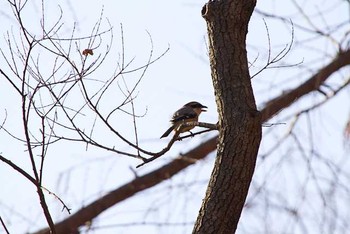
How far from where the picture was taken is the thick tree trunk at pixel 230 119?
4.10 meters

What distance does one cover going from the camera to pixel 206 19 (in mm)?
4453

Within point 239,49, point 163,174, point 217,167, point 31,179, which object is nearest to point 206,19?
point 239,49

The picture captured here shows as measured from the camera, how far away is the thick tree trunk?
4.10m

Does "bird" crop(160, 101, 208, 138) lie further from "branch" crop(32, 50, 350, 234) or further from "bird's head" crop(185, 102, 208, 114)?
"branch" crop(32, 50, 350, 234)

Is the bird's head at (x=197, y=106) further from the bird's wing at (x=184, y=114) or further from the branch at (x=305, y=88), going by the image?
the branch at (x=305, y=88)

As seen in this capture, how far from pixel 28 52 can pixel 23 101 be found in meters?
0.31

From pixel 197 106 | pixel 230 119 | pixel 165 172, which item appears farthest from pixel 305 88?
pixel 230 119

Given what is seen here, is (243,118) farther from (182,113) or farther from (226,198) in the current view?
(182,113)

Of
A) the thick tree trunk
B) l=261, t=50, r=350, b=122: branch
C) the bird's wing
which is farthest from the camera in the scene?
l=261, t=50, r=350, b=122: branch

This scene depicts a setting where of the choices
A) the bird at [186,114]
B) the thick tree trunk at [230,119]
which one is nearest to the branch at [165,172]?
the bird at [186,114]

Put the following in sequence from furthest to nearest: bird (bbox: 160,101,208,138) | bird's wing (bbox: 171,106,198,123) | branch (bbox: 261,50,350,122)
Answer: branch (bbox: 261,50,350,122) < bird's wing (bbox: 171,106,198,123) < bird (bbox: 160,101,208,138)

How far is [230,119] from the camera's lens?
13.8ft

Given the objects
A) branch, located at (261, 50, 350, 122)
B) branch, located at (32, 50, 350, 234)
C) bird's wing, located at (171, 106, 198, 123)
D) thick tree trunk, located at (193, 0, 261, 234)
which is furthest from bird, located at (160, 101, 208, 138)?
thick tree trunk, located at (193, 0, 261, 234)

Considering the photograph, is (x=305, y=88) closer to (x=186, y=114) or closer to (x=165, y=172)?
(x=186, y=114)
